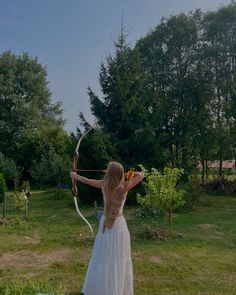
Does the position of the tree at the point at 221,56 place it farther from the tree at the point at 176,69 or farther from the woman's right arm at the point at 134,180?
the woman's right arm at the point at 134,180

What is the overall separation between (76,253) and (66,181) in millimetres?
16658

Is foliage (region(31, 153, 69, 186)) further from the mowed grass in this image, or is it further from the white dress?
the white dress

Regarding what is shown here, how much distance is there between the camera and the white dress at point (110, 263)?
206 inches

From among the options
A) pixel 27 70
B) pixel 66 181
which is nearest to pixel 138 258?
pixel 66 181

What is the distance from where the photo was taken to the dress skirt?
5.23m

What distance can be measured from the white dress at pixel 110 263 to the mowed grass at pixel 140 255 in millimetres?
478

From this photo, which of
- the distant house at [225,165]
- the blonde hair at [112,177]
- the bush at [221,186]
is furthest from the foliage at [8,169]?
the blonde hair at [112,177]

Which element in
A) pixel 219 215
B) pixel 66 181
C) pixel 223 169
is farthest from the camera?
pixel 223 169

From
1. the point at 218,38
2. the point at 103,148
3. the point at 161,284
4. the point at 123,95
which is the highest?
the point at 218,38

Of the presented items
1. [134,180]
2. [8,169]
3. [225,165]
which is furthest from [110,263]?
[225,165]

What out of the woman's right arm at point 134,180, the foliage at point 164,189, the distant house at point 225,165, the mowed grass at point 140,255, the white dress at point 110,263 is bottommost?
the mowed grass at point 140,255

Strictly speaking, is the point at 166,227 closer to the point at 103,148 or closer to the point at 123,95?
the point at 103,148

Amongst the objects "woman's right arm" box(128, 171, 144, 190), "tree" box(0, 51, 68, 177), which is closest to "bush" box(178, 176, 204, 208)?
"woman's right arm" box(128, 171, 144, 190)

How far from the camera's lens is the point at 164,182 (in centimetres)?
1052
